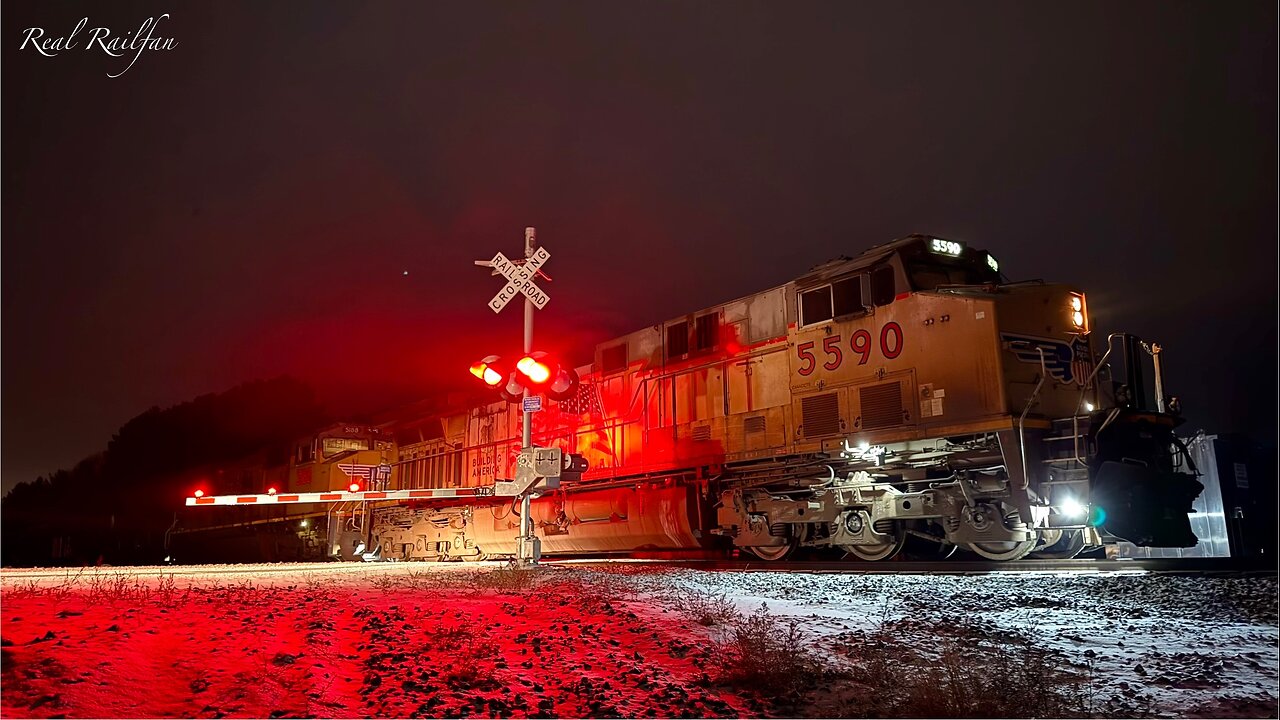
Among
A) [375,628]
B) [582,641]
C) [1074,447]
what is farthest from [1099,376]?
[375,628]

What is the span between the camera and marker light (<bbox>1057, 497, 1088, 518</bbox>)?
902 cm

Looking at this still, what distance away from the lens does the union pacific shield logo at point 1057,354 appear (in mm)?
10344

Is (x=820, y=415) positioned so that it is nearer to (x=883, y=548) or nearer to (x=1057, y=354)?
(x=883, y=548)

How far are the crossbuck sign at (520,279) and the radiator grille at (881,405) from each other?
184 inches

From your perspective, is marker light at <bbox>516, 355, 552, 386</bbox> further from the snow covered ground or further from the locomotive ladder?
the locomotive ladder

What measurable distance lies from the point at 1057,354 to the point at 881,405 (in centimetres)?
235

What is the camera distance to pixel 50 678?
13.0 feet

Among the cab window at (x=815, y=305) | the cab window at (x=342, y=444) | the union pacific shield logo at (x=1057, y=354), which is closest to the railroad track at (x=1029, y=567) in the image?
the union pacific shield logo at (x=1057, y=354)

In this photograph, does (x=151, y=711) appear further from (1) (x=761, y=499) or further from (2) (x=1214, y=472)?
(2) (x=1214, y=472)

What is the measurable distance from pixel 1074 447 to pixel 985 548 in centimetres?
211

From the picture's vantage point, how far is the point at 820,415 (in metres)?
11.9

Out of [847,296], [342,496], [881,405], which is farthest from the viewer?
[342,496]

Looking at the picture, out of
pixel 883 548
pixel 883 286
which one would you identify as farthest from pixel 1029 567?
pixel 883 286

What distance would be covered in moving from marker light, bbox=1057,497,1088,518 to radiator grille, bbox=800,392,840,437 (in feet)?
10.4
